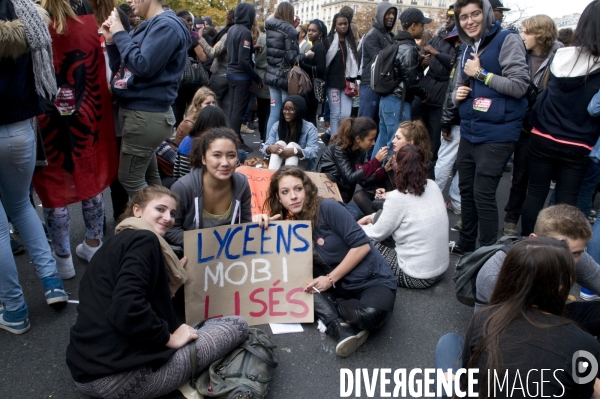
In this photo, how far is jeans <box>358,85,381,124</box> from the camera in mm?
6105

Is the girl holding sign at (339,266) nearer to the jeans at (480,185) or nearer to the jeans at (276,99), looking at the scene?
the jeans at (480,185)

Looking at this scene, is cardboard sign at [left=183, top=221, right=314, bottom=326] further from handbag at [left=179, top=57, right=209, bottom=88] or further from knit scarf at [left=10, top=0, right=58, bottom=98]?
handbag at [left=179, top=57, right=209, bottom=88]

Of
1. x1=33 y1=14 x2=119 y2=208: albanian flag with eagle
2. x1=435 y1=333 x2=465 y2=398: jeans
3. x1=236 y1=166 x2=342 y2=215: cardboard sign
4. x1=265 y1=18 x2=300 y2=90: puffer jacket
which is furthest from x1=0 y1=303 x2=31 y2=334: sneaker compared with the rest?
x1=265 y1=18 x2=300 y2=90: puffer jacket

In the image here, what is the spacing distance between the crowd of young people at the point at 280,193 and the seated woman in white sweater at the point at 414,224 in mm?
12

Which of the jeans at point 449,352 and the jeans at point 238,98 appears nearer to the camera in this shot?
the jeans at point 449,352

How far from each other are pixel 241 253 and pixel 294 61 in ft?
13.6

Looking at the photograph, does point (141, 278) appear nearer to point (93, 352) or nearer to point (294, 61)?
point (93, 352)

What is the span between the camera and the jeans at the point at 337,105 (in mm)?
7176

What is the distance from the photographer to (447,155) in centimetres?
491

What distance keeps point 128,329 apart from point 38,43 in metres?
1.58

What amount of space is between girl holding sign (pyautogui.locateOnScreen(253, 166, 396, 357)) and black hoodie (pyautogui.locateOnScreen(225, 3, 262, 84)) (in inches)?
145

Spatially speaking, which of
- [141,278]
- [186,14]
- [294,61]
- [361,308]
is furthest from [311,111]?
[141,278]

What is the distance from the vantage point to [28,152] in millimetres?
2600

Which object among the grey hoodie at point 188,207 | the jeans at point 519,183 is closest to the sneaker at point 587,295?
the jeans at point 519,183
